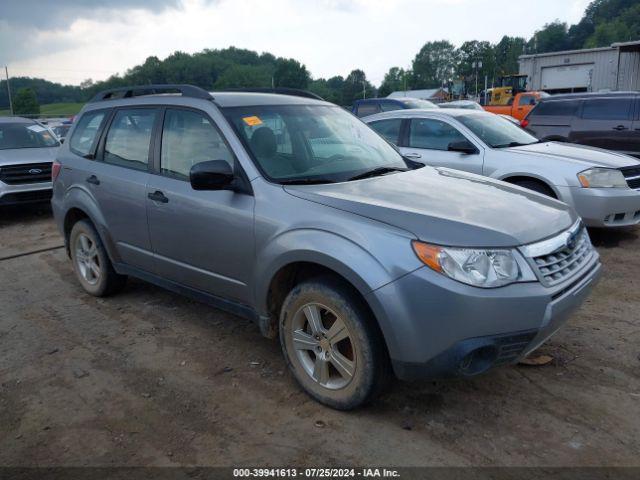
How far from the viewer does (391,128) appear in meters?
7.91

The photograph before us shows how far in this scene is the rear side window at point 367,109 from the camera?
49.3 feet

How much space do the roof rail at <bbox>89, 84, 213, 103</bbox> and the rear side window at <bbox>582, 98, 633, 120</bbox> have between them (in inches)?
341

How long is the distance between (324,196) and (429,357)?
110 cm

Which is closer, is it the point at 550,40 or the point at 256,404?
the point at 256,404

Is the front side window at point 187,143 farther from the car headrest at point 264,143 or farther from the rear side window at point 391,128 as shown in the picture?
the rear side window at point 391,128

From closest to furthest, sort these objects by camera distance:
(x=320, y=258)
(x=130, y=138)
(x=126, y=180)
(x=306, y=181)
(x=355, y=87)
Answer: (x=320, y=258), (x=306, y=181), (x=126, y=180), (x=130, y=138), (x=355, y=87)

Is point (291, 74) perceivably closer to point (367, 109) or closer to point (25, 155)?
point (367, 109)

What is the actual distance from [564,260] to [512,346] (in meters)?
0.66

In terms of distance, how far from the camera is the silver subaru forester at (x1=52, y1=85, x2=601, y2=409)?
8.94 feet

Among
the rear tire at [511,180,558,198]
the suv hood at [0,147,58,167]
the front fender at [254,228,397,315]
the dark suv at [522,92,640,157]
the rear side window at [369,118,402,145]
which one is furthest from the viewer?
the dark suv at [522,92,640,157]

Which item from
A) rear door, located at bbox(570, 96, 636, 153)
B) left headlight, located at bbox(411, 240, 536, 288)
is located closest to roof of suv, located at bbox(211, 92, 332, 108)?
left headlight, located at bbox(411, 240, 536, 288)

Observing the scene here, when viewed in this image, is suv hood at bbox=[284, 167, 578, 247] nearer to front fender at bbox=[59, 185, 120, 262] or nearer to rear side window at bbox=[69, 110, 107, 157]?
front fender at bbox=[59, 185, 120, 262]

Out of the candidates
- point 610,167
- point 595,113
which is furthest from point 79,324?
point 595,113

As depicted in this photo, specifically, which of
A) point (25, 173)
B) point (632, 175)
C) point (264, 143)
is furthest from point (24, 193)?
point (632, 175)
